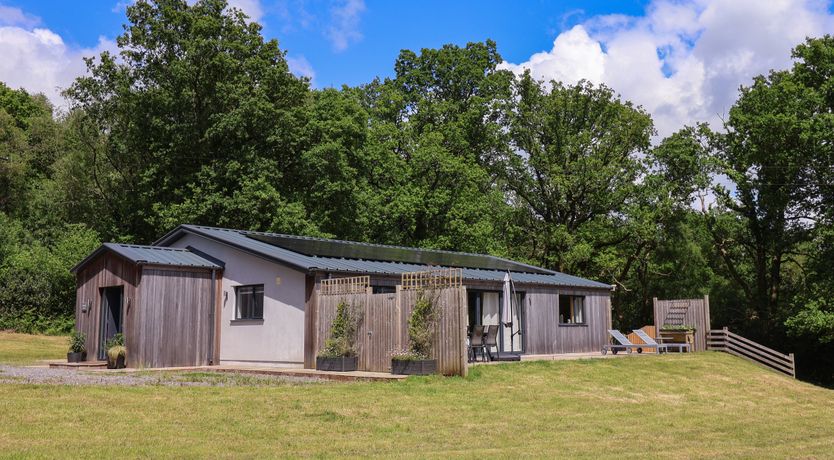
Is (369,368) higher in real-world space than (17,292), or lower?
lower

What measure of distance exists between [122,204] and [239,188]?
6.87 metres

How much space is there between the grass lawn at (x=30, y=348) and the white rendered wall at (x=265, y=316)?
237 inches

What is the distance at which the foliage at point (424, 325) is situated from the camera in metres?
14.6

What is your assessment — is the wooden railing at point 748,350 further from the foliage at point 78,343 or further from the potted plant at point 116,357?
the foliage at point 78,343

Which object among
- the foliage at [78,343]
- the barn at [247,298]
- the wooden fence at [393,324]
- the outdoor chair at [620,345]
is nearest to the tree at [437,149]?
the outdoor chair at [620,345]

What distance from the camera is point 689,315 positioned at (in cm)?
2616

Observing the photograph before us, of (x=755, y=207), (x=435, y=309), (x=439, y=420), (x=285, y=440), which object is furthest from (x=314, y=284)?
(x=755, y=207)

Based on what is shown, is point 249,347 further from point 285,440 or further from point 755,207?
point 755,207

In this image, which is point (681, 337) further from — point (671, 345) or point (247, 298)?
point (247, 298)

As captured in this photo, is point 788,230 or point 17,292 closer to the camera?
point 17,292

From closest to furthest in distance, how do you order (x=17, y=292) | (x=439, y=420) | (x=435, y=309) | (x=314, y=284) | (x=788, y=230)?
(x=439, y=420), (x=435, y=309), (x=314, y=284), (x=17, y=292), (x=788, y=230)

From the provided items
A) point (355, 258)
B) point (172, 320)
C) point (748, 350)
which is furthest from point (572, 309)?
point (172, 320)

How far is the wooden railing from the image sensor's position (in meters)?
A: 24.4

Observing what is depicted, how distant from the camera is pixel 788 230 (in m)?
34.2
